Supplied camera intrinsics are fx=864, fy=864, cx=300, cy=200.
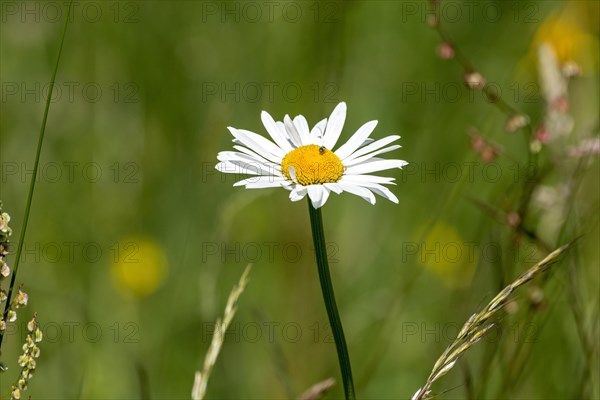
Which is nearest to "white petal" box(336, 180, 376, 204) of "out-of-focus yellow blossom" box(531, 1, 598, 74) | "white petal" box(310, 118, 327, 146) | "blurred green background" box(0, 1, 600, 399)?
"white petal" box(310, 118, 327, 146)

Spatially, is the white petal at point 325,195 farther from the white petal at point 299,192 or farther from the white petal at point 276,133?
the white petal at point 276,133

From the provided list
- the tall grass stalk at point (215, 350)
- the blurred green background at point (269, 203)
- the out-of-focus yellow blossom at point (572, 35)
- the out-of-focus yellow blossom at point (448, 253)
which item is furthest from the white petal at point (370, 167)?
the out-of-focus yellow blossom at point (572, 35)

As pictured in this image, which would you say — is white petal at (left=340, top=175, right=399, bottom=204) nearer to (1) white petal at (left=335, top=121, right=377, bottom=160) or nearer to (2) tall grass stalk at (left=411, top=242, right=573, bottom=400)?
(1) white petal at (left=335, top=121, right=377, bottom=160)

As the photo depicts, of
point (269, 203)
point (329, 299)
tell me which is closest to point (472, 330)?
point (329, 299)

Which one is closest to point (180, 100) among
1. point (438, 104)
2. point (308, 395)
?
point (438, 104)

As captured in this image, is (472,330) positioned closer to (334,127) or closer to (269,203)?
(334,127)

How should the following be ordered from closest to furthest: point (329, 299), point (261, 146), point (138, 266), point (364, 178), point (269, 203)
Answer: point (329, 299) → point (364, 178) → point (261, 146) → point (138, 266) → point (269, 203)
